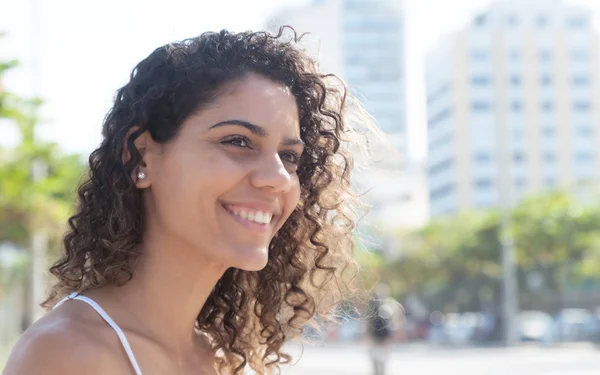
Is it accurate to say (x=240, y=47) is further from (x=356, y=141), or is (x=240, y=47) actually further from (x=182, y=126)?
(x=356, y=141)

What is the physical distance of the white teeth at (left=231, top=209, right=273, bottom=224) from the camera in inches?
81.0

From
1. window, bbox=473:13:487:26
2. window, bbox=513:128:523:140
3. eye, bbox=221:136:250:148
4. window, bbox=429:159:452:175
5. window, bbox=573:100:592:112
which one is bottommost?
window, bbox=429:159:452:175

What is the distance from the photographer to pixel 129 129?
7.13 feet

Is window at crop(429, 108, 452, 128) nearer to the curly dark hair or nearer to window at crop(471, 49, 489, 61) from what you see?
window at crop(471, 49, 489, 61)

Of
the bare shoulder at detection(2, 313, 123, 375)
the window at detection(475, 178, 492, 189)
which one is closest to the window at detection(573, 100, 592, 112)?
the window at detection(475, 178, 492, 189)

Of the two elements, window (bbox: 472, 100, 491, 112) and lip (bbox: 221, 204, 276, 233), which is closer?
lip (bbox: 221, 204, 276, 233)

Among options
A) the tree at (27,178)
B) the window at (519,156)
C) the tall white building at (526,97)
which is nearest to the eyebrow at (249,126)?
the tree at (27,178)

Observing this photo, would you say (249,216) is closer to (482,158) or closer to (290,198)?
(290,198)

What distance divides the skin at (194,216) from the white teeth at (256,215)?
12 mm

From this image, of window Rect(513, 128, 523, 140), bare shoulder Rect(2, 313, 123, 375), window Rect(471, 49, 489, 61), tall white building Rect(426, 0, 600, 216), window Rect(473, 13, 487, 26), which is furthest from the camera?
window Rect(473, 13, 487, 26)

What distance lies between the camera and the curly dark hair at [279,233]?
2168 millimetres

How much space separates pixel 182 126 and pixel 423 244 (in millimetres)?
52868

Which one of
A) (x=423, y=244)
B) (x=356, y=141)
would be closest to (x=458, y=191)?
(x=423, y=244)

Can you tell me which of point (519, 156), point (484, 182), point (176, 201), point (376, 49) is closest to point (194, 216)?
point (176, 201)
